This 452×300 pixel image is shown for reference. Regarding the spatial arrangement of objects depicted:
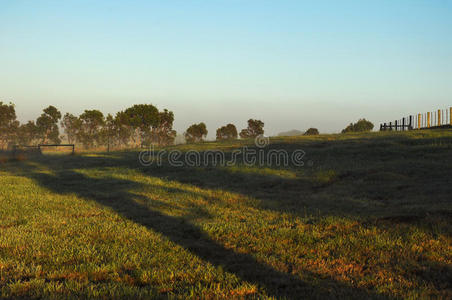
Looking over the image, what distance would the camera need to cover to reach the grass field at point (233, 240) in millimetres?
4918

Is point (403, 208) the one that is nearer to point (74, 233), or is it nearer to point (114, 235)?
point (114, 235)

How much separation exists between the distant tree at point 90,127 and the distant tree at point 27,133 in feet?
38.4

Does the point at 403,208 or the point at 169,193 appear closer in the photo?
the point at 403,208

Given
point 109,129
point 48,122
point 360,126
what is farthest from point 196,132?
point 360,126

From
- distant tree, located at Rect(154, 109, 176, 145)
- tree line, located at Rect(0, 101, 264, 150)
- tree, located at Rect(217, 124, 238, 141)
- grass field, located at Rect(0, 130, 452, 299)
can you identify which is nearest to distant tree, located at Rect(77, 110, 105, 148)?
tree line, located at Rect(0, 101, 264, 150)

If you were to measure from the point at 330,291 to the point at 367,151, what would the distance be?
2129cm

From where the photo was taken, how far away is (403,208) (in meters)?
9.41

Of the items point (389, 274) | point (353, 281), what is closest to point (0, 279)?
point (353, 281)

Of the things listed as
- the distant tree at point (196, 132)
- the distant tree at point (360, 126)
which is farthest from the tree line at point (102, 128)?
the distant tree at point (360, 126)

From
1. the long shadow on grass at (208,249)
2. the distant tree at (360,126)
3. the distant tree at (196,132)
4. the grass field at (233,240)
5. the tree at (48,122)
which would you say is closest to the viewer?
the long shadow on grass at (208,249)

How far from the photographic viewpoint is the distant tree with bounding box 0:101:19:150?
91062 mm

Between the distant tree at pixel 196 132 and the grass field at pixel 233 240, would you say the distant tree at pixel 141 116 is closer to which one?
the distant tree at pixel 196 132

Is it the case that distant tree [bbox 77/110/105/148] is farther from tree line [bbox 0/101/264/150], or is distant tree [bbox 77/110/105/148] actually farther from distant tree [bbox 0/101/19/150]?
distant tree [bbox 0/101/19/150]

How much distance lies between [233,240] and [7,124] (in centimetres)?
10665
